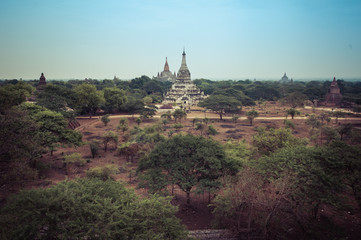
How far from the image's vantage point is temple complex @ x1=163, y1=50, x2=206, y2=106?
263ft

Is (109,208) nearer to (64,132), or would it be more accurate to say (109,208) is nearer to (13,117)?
(13,117)

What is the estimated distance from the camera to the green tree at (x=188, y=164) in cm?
1723

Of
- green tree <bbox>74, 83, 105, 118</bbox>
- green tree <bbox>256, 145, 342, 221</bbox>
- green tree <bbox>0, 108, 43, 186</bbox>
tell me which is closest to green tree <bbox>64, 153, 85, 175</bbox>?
green tree <bbox>0, 108, 43, 186</bbox>

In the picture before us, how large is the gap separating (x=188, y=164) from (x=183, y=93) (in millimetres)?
65685

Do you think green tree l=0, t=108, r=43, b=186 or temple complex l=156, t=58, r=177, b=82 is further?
temple complex l=156, t=58, r=177, b=82

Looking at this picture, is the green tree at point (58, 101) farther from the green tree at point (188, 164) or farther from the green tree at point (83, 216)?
the green tree at point (83, 216)

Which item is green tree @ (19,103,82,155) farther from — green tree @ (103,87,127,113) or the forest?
→ green tree @ (103,87,127,113)

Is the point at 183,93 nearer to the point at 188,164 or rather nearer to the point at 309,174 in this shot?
the point at 188,164

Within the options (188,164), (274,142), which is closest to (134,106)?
(274,142)

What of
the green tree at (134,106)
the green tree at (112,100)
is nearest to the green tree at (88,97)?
the green tree at (112,100)

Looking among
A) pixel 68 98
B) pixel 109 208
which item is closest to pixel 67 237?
pixel 109 208

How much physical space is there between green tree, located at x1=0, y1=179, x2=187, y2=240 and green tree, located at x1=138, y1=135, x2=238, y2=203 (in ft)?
15.6

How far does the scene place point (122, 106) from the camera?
54.5 metres

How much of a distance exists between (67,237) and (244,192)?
387 inches
